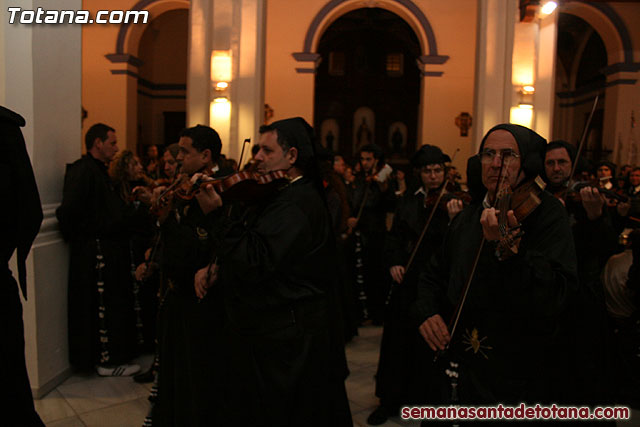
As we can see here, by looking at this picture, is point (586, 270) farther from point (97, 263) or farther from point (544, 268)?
point (97, 263)

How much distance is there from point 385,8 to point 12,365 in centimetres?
1263

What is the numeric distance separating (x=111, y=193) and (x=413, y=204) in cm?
249

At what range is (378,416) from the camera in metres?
3.76

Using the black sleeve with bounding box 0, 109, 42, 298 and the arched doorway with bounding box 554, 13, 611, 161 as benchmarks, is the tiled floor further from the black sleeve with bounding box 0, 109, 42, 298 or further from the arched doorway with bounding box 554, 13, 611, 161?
the arched doorway with bounding box 554, 13, 611, 161

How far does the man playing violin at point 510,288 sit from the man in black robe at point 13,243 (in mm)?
1832

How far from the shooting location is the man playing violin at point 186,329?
2.88 meters

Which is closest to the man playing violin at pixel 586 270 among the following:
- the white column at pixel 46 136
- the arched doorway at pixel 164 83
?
the white column at pixel 46 136

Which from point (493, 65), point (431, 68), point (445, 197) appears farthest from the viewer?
point (431, 68)

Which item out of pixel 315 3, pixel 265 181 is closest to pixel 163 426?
pixel 265 181

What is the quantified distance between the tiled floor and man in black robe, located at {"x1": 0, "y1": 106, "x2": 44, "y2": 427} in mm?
1293

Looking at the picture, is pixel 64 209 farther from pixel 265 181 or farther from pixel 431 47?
pixel 431 47

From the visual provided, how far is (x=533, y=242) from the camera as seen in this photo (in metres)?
2.11

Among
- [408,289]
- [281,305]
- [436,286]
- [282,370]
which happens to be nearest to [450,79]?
[408,289]

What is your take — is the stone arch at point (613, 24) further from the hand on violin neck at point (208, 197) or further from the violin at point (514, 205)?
the hand on violin neck at point (208, 197)
